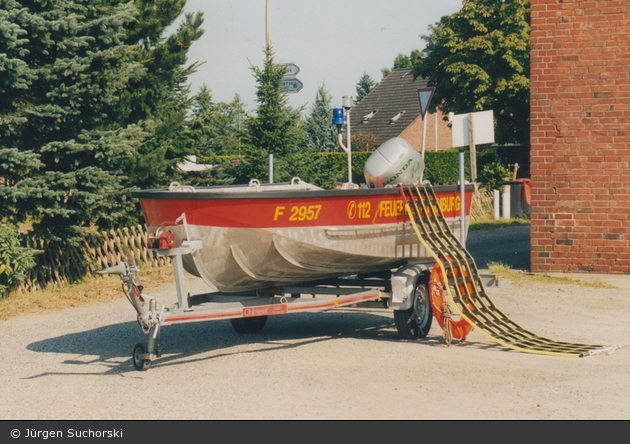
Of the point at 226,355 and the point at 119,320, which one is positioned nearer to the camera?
the point at 226,355

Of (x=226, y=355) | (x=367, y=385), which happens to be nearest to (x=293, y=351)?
(x=226, y=355)

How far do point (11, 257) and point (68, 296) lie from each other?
4.25 ft

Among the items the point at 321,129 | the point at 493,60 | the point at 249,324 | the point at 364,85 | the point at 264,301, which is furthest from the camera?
the point at 364,85

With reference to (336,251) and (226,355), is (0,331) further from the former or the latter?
(336,251)

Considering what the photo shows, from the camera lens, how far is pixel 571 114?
1230cm

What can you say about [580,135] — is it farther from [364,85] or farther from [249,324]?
[364,85]

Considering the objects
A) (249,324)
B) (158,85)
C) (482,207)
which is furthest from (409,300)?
(482,207)

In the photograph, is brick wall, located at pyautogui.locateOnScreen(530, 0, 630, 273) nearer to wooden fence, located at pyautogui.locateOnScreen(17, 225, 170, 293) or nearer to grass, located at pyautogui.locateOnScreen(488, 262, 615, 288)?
grass, located at pyautogui.locateOnScreen(488, 262, 615, 288)

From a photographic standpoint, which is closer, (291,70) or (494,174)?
(291,70)

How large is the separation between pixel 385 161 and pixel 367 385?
10.5 feet

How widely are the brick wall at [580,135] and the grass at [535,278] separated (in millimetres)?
353

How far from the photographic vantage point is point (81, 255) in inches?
497

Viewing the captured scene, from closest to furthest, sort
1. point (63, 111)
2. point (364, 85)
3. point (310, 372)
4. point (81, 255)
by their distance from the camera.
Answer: point (310, 372) → point (63, 111) → point (81, 255) → point (364, 85)

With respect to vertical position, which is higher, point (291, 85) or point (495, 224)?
A: point (291, 85)
